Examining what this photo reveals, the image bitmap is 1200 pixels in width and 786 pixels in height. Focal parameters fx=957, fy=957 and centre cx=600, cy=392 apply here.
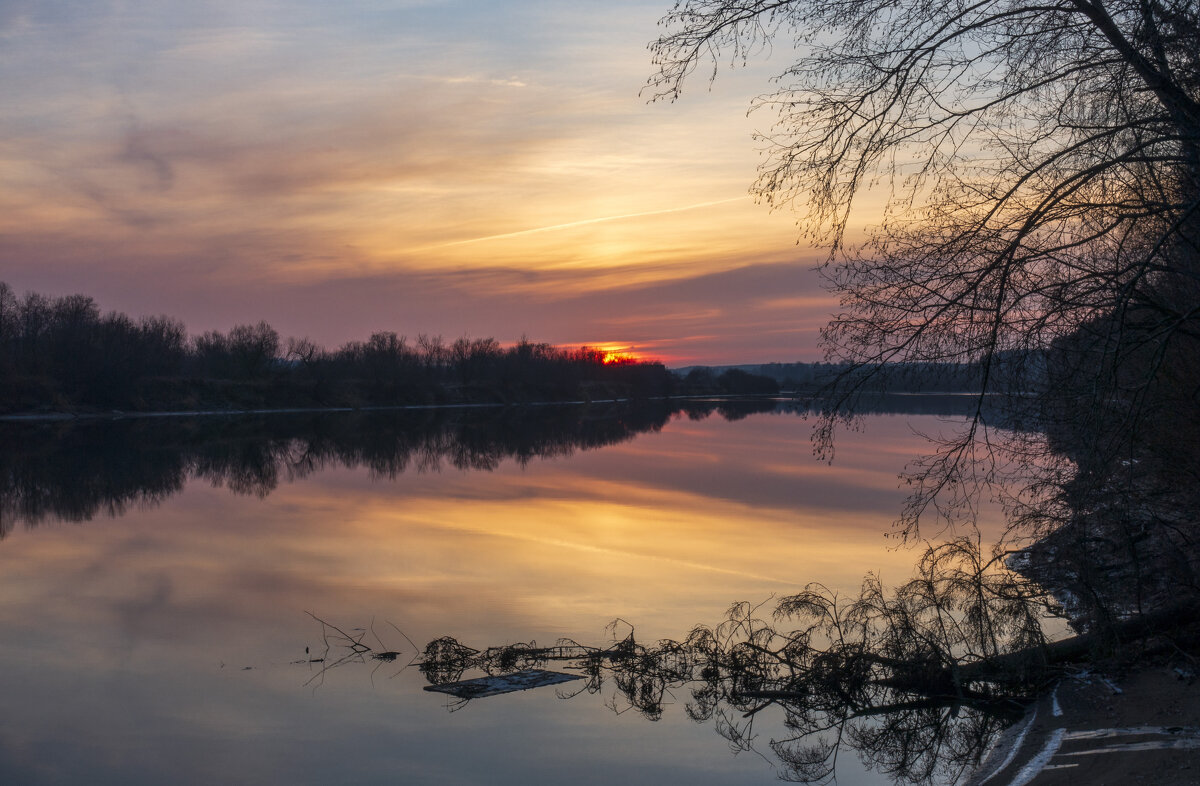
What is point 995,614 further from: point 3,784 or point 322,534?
point 322,534

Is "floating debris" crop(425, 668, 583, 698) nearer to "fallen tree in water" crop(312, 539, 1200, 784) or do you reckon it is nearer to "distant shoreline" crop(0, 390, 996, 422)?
"fallen tree in water" crop(312, 539, 1200, 784)

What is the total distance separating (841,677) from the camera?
8.88 meters

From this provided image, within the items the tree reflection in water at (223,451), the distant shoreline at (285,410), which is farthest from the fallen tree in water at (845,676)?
the distant shoreline at (285,410)

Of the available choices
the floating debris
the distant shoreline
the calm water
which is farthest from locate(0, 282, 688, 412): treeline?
the floating debris

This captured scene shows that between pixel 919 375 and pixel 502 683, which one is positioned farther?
pixel 502 683

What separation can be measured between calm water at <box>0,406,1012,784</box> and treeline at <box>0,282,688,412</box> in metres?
39.0

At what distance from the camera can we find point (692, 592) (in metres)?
13.1

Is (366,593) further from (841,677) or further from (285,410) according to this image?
(285,410)

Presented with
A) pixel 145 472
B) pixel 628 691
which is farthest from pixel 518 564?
pixel 145 472

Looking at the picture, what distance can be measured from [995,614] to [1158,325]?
14.0ft

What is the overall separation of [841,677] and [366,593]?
7002mm

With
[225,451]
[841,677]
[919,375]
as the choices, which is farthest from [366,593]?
[225,451]

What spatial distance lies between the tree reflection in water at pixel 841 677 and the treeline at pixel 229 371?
207 ft

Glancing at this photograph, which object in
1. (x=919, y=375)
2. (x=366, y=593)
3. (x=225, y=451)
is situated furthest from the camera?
(x=225, y=451)
